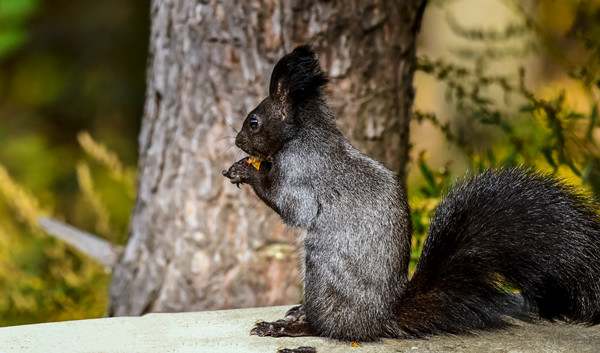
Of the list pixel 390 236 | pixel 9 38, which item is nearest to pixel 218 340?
pixel 390 236

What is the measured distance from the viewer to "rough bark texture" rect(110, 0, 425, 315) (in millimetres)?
3729

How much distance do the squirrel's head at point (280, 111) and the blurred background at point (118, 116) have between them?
108cm

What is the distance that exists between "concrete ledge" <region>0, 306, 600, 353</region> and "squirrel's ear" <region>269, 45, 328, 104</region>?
0.68 meters

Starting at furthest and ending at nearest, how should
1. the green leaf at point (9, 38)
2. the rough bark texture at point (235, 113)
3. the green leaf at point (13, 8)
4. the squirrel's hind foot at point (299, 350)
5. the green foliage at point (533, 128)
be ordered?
the green leaf at point (13, 8)
the green leaf at point (9, 38)
the green foliage at point (533, 128)
the rough bark texture at point (235, 113)
the squirrel's hind foot at point (299, 350)

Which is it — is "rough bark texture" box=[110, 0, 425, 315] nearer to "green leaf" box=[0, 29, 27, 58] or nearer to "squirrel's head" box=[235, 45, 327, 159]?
"squirrel's head" box=[235, 45, 327, 159]

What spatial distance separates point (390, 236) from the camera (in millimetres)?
2686

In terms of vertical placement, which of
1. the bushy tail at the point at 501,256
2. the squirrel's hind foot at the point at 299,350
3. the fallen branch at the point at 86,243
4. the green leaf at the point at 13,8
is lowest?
the fallen branch at the point at 86,243

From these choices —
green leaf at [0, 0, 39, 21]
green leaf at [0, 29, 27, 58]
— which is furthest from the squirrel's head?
green leaf at [0, 0, 39, 21]

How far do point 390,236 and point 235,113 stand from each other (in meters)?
1.26

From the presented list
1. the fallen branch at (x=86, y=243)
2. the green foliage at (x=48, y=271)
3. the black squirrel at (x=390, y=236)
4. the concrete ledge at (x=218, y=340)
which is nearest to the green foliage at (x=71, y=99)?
the green foliage at (x=48, y=271)

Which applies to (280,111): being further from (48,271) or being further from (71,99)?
(71,99)

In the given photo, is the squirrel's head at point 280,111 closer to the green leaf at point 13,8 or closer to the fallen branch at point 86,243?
the fallen branch at point 86,243

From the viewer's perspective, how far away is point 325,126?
9.31ft

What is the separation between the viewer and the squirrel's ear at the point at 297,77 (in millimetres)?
2707
